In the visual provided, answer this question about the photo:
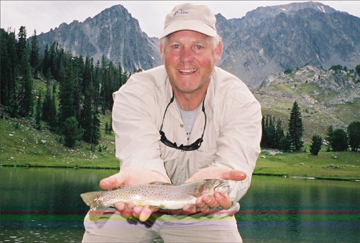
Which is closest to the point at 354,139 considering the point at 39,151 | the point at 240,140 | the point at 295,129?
the point at 295,129

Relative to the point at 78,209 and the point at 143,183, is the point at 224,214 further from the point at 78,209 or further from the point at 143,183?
the point at 78,209

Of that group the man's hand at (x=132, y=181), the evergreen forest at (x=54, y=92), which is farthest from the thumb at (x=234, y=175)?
the evergreen forest at (x=54, y=92)

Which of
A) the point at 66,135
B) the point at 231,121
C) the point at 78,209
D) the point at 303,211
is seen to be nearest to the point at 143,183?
the point at 231,121

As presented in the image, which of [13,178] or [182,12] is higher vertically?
[182,12]

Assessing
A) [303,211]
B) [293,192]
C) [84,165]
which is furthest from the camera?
[84,165]

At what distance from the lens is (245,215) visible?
182ft

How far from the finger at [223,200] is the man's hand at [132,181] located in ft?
2.93

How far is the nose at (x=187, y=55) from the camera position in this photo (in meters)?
6.17

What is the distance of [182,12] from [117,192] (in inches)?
125

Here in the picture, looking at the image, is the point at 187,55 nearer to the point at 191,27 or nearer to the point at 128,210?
the point at 191,27

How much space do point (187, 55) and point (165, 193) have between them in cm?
234

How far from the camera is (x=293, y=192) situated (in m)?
80.8

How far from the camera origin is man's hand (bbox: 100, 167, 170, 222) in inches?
195

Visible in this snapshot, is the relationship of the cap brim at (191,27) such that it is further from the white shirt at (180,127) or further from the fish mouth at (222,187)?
the fish mouth at (222,187)
